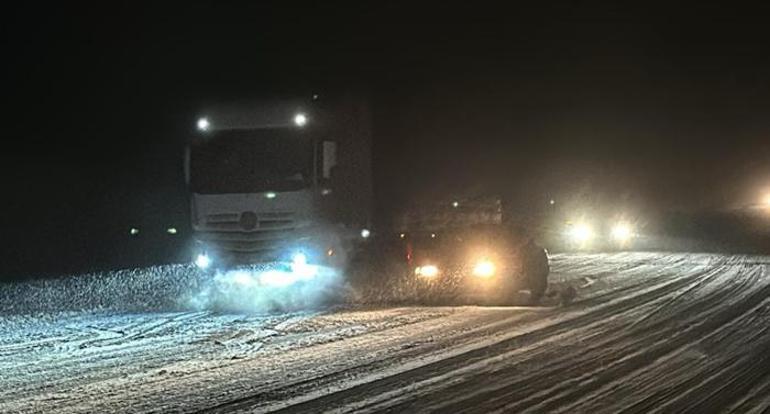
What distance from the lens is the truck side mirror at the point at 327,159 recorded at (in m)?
16.4

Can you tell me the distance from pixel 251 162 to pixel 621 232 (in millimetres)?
24263

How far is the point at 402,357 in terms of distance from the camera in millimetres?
9641

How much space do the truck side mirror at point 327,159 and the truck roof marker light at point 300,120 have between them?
583mm

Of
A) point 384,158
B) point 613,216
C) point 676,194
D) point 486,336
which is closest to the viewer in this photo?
point 486,336

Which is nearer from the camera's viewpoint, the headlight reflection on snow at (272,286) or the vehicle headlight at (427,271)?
the headlight reflection on snow at (272,286)

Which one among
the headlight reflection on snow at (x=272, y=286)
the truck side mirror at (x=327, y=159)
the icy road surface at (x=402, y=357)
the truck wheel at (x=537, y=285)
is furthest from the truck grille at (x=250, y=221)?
the truck wheel at (x=537, y=285)

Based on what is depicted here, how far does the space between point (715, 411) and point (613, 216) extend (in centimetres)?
3429

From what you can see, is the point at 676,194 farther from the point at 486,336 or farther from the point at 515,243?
the point at 486,336

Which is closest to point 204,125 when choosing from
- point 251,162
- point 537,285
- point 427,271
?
point 251,162

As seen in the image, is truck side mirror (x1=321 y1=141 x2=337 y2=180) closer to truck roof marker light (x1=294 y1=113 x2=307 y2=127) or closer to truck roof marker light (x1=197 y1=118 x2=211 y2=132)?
truck roof marker light (x1=294 y1=113 x2=307 y2=127)

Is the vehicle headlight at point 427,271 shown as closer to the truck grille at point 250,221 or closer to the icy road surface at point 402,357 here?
the icy road surface at point 402,357

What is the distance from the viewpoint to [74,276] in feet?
69.8

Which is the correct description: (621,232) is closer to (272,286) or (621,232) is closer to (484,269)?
(484,269)

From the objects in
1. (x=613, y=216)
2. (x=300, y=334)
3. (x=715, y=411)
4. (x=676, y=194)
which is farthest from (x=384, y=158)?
(x=676, y=194)
